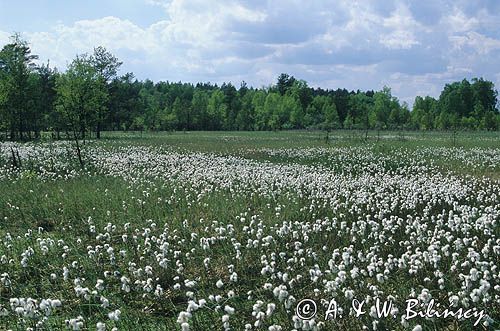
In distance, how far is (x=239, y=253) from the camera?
8.09m

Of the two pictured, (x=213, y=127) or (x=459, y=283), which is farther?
(x=213, y=127)

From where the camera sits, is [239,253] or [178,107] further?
[178,107]

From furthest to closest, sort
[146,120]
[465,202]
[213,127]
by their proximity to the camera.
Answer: [213,127], [146,120], [465,202]

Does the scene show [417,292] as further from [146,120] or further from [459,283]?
[146,120]

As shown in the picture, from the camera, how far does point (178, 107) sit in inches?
4156

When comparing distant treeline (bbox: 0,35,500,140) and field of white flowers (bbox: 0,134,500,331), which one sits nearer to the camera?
field of white flowers (bbox: 0,134,500,331)

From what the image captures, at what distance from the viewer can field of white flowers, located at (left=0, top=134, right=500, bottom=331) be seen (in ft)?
20.4

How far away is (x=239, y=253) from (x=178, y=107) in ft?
327

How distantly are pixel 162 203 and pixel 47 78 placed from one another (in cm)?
6376

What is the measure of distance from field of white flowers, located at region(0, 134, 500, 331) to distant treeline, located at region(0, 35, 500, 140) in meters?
19.9

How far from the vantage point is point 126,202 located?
13.6m

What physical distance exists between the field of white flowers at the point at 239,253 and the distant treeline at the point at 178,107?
65.4 ft

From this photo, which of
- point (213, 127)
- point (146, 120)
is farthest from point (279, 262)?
point (213, 127)

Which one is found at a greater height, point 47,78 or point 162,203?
point 47,78
